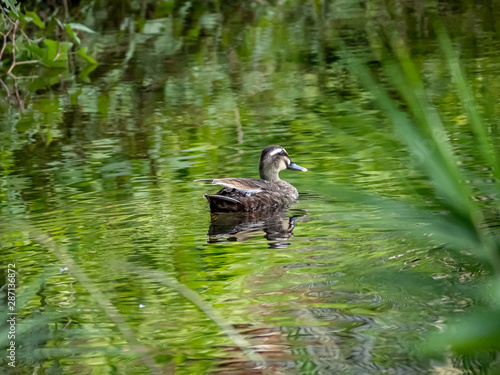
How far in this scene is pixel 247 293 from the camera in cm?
477

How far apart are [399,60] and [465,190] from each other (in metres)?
0.32

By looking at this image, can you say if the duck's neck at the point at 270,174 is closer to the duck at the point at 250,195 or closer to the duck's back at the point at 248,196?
the duck at the point at 250,195

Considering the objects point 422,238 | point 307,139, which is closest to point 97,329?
point 422,238

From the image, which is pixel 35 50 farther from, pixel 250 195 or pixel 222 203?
pixel 222 203

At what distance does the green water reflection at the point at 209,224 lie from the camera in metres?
3.20

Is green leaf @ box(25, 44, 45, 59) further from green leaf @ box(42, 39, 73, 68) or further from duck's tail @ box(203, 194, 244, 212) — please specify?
duck's tail @ box(203, 194, 244, 212)

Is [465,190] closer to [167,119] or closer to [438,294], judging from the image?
[438,294]

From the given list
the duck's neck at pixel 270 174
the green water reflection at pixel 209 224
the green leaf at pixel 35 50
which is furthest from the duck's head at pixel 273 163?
the green leaf at pixel 35 50

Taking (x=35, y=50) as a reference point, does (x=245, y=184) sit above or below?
below

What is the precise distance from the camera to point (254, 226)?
263 inches

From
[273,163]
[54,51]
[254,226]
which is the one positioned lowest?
[254,226]

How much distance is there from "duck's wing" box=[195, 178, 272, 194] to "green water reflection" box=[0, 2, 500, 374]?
0.97ft

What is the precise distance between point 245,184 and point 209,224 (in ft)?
2.41

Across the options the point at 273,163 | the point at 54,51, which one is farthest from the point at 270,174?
the point at 54,51
